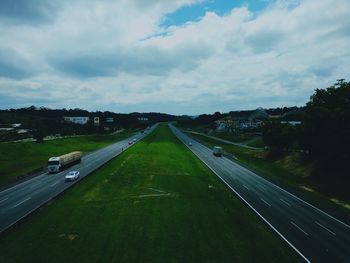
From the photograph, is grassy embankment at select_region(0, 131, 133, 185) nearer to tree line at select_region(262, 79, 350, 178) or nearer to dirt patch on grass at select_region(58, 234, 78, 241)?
dirt patch on grass at select_region(58, 234, 78, 241)

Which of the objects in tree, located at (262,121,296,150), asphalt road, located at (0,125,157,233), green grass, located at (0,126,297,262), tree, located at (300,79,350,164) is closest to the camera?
green grass, located at (0,126,297,262)

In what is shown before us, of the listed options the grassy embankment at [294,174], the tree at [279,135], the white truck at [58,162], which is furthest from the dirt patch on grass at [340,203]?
the white truck at [58,162]

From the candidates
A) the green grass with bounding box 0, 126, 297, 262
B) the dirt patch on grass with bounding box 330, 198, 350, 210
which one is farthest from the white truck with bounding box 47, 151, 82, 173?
the dirt patch on grass with bounding box 330, 198, 350, 210

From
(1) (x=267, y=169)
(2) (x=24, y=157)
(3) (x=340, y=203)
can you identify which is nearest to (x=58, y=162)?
(2) (x=24, y=157)

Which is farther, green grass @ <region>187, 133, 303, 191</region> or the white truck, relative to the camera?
the white truck

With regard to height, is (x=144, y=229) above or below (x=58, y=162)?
below

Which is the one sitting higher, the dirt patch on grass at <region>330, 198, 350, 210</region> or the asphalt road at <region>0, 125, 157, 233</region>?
the asphalt road at <region>0, 125, 157, 233</region>

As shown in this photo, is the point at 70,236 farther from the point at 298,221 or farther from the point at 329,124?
the point at 329,124
